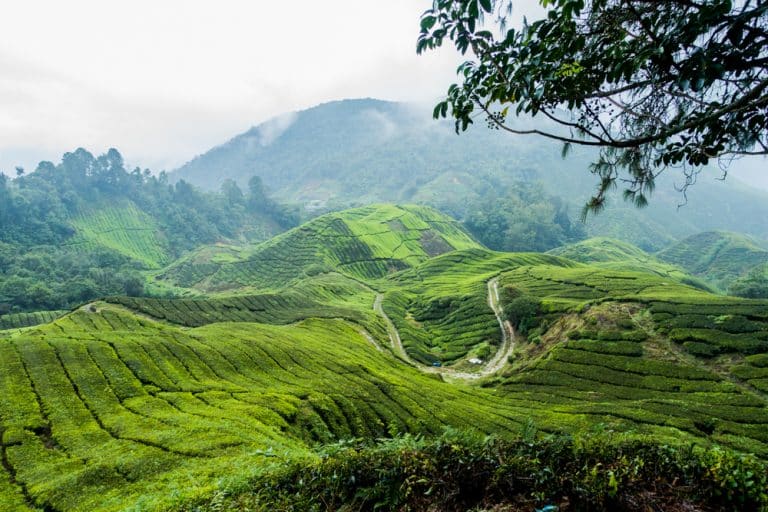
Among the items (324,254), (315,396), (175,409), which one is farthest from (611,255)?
(175,409)

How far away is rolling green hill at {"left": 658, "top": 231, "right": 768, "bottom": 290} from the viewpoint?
124062 mm

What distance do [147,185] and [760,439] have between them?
677ft

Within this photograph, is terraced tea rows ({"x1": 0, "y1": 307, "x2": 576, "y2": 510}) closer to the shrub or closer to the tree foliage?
the tree foliage

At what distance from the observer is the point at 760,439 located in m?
20.2

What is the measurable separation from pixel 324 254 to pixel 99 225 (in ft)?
330

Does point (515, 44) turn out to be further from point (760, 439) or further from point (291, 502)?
point (760, 439)

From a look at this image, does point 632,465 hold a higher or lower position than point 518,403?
higher

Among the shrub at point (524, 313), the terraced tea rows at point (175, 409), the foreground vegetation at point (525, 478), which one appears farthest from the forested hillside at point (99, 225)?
the foreground vegetation at point (525, 478)

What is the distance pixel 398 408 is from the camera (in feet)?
71.7

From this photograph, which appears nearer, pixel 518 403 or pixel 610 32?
pixel 610 32

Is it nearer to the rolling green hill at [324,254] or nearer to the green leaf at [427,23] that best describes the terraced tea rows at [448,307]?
the rolling green hill at [324,254]

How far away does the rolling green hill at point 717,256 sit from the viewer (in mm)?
124062

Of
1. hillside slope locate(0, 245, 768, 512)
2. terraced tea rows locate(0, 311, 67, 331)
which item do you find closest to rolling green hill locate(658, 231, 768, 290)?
hillside slope locate(0, 245, 768, 512)

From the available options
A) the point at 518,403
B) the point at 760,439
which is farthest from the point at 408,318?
the point at 760,439
